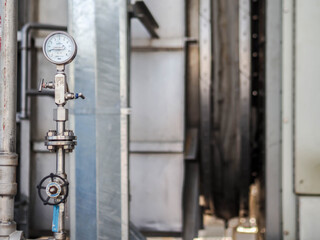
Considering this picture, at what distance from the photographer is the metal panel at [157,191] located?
365cm

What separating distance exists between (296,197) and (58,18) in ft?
7.56

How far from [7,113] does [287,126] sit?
1.81m

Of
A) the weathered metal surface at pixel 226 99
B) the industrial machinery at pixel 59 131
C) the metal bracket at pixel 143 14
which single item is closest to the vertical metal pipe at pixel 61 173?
the industrial machinery at pixel 59 131

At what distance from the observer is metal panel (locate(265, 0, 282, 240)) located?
3.15 metres

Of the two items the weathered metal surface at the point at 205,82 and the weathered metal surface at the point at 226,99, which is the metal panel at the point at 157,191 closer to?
the weathered metal surface at the point at 205,82

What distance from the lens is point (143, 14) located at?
2.99 meters

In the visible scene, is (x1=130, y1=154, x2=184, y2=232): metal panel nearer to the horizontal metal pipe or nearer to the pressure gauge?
the horizontal metal pipe

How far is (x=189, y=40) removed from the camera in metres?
3.72

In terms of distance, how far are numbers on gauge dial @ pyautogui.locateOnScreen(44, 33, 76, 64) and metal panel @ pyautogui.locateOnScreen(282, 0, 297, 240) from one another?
1483 millimetres

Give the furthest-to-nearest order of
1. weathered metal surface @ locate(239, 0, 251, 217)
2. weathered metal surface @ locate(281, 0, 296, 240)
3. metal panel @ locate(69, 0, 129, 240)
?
weathered metal surface @ locate(239, 0, 251, 217) → weathered metal surface @ locate(281, 0, 296, 240) → metal panel @ locate(69, 0, 129, 240)

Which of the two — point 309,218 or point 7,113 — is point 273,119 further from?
point 7,113

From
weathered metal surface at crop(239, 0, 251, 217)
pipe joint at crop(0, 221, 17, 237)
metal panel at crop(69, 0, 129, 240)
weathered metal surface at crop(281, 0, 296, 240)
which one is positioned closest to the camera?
pipe joint at crop(0, 221, 17, 237)

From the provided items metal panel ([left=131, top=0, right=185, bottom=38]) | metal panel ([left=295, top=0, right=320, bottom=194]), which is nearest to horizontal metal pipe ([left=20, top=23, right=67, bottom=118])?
metal panel ([left=131, top=0, right=185, bottom=38])

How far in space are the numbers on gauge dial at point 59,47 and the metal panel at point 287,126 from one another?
1483mm
